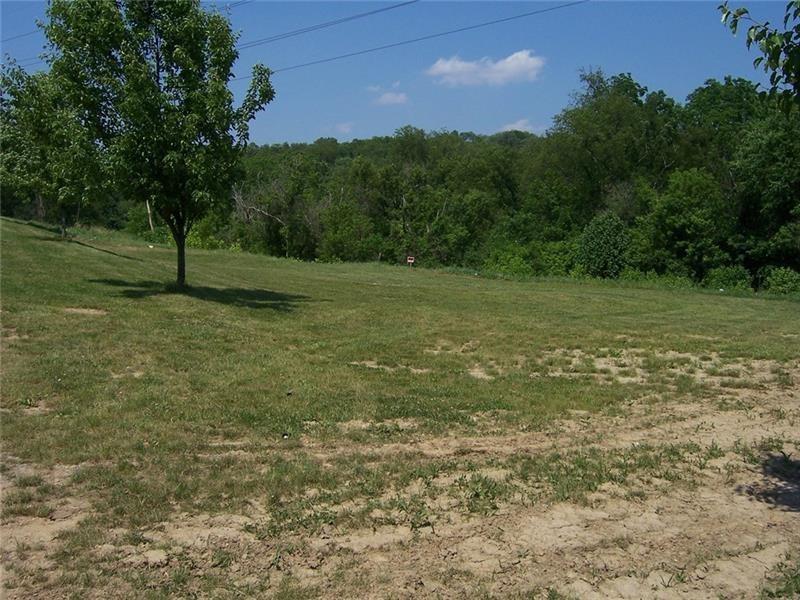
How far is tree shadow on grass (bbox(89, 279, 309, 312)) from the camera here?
16906mm

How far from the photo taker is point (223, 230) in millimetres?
66562

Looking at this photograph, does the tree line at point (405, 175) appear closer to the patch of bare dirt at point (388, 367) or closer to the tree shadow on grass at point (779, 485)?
the tree shadow on grass at point (779, 485)

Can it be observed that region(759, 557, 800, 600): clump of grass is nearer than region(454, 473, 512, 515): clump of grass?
Yes

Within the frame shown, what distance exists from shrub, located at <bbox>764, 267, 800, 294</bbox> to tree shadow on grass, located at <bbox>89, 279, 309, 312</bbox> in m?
27.8

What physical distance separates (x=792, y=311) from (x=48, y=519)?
2530cm

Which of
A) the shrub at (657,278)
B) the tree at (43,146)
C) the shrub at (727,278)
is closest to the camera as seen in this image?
the tree at (43,146)

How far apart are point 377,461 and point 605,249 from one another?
39.9m

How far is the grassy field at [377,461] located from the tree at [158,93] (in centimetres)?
309

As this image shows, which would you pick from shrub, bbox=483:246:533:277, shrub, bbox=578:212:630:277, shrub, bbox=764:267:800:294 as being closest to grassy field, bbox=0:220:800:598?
shrub, bbox=764:267:800:294

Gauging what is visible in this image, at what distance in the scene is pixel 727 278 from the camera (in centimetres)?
4066

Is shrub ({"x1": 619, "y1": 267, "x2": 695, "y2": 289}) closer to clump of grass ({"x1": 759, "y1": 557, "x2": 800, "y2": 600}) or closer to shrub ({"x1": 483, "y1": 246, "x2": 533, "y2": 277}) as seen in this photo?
shrub ({"x1": 483, "y1": 246, "x2": 533, "y2": 277})

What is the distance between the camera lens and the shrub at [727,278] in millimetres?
40188

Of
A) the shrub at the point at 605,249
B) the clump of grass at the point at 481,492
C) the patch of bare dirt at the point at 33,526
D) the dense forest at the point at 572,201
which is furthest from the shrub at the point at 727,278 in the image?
the patch of bare dirt at the point at 33,526

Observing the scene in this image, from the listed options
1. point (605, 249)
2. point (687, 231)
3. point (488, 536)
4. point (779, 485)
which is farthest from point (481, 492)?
point (687, 231)
